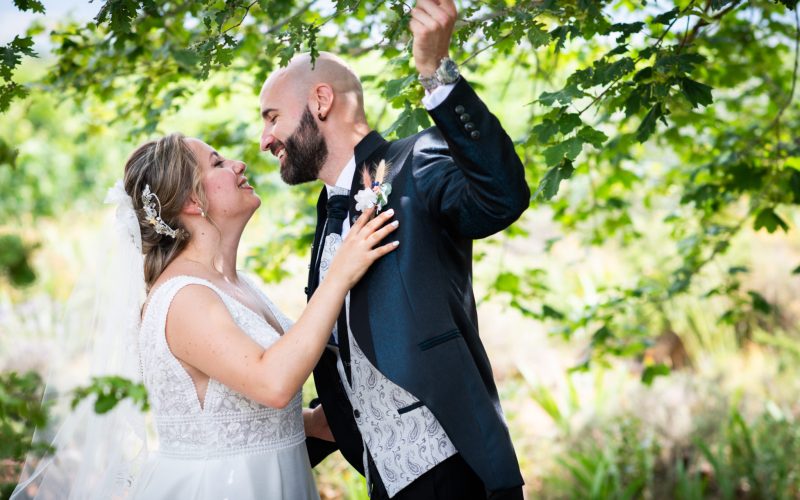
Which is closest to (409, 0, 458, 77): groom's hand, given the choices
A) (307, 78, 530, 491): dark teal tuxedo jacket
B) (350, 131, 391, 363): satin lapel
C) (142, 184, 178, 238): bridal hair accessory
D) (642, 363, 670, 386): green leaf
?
(307, 78, 530, 491): dark teal tuxedo jacket

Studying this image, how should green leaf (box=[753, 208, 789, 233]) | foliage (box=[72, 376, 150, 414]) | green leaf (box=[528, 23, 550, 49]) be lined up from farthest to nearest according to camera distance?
1. green leaf (box=[753, 208, 789, 233])
2. green leaf (box=[528, 23, 550, 49])
3. foliage (box=[72, 376, 150, 414])

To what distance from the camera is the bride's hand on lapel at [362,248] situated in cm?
199

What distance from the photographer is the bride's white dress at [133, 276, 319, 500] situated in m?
2.43

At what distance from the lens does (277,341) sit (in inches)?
84.1

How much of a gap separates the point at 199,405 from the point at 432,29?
1498 millimetres

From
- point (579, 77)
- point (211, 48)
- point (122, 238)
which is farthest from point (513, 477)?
point (122, 238)

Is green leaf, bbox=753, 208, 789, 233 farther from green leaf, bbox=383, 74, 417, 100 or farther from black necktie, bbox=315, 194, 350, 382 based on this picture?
black necktie, bbox=315, 194, 350, 382

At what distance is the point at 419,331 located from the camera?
6.36ft

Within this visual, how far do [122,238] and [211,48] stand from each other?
3.20ft

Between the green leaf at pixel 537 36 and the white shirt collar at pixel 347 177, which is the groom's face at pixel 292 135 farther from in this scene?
A: the green leaf at pixel 537 36

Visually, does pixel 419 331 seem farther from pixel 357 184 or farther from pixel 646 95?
pixel 646 95

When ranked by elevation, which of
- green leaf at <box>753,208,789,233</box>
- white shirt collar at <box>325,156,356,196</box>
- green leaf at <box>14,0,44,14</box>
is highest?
green leaf at <box>14,0,44,14</box>

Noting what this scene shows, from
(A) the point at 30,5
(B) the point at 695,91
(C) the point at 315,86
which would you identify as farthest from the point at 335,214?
(B) the point at 695,91

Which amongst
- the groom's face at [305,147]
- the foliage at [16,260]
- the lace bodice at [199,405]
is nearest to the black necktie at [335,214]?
the groom's face at [305,147]
